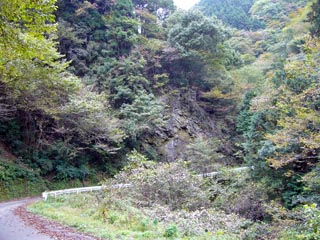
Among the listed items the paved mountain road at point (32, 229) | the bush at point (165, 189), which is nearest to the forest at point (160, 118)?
the bush at point (165, 189)

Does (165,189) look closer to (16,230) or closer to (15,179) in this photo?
(16,230)

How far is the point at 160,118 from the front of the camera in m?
25.0

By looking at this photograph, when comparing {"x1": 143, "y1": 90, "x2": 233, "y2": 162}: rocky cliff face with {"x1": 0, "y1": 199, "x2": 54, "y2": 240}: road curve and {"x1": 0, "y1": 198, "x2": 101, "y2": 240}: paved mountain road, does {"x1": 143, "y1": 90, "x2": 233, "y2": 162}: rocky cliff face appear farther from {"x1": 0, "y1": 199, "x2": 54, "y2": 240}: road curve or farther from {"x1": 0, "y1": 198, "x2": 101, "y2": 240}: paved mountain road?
{"x1": 0, "y1": 199, "x2": 54, "y2": 240}: road curve

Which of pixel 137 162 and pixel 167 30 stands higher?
pixel 167 30

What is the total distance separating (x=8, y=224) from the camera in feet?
31.5

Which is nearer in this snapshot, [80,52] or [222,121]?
[80,52]

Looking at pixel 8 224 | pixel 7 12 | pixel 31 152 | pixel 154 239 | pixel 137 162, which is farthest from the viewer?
pixel 31 152

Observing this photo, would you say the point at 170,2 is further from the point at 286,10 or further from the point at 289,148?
the point at 289,148

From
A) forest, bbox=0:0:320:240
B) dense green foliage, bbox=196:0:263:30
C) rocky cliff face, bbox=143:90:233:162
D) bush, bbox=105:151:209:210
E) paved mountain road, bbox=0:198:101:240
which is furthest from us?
dense green foliage, bbox=196:0:263:30

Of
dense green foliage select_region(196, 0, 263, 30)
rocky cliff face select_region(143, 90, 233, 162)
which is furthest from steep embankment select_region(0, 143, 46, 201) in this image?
dense green foliage select_region(196, 0, 263, 30)

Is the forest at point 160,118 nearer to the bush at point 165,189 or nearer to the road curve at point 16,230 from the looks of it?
the bush at point 165,189

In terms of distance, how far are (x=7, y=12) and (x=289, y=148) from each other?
11871 millimetres

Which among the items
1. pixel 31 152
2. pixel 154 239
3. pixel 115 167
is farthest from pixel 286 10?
pixel 154 239

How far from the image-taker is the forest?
34.0ft
